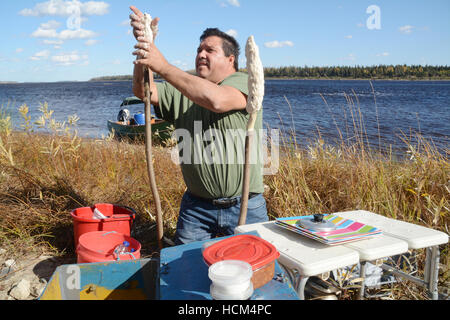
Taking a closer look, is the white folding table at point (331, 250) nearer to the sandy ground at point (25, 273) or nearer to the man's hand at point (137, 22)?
the man's hand at point (137, 22)

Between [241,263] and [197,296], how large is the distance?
293mm

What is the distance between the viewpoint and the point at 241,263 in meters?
1.31

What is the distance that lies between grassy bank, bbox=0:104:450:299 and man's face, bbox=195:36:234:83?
5.46 ft

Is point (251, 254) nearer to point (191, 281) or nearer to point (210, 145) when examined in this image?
point (191, 281)

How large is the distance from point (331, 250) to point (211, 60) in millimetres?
1827

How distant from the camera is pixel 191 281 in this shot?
1583mm

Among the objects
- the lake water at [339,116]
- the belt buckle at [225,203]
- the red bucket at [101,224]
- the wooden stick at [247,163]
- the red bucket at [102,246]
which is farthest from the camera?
the lake water at [339,116]

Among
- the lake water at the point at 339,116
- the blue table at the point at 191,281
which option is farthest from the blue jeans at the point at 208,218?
the lake water at the point at 339,116

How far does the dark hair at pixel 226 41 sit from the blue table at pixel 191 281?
6.02ft

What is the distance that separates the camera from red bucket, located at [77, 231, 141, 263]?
262 cm

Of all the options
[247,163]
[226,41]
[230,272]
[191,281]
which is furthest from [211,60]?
[230,272]

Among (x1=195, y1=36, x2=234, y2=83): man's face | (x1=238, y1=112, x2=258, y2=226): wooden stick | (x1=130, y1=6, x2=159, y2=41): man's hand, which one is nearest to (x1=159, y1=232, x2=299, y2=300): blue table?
(x1=238, y1=112, x2=258, y2=226): wooden stick

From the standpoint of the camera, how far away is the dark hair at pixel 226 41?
119 inches

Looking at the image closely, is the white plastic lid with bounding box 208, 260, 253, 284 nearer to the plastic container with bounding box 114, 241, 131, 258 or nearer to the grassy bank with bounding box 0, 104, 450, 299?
the plastic container with bounding box 114, 241, 131, 258
